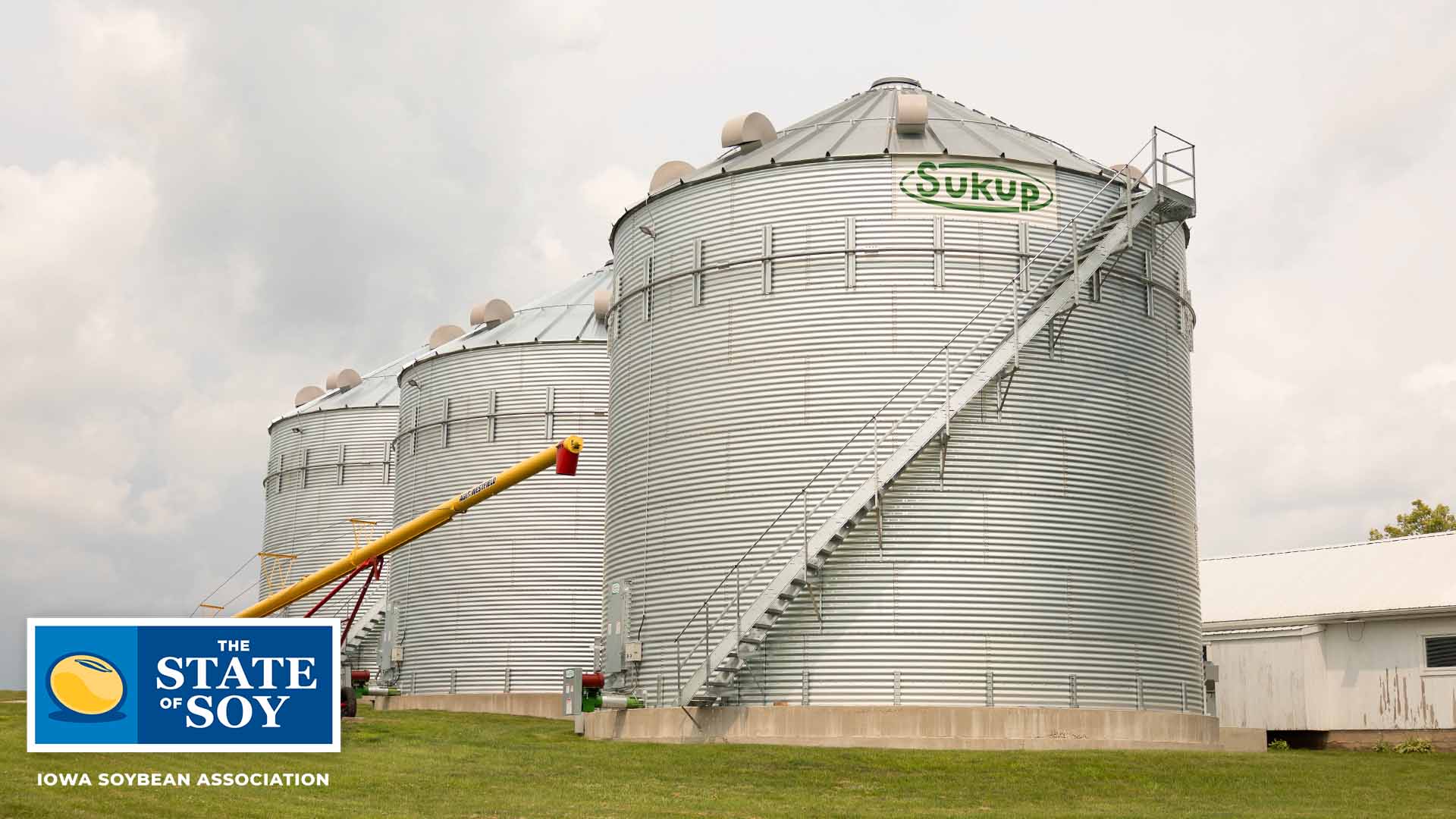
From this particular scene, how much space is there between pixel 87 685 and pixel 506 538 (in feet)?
86.1

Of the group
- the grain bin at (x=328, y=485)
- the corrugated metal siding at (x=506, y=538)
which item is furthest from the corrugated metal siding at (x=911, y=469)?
the grain bin at (x=328, y=485)

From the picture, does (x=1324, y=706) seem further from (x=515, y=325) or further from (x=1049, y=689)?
(x=515, y=325)

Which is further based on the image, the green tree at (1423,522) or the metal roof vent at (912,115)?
the green tree at (1423,522)

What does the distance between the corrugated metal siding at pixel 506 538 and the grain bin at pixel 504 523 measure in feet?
0.14

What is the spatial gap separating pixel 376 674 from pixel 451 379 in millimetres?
10296

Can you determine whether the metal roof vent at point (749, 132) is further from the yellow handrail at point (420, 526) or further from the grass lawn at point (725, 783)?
the grass lawn at point (725, 783)

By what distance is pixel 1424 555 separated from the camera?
46469 mm

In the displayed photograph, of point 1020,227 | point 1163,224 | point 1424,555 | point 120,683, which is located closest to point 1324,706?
point 1424,555

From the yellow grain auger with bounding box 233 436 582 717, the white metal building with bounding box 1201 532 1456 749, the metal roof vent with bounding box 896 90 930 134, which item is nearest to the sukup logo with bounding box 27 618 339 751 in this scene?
the yellow grain auger with bounding box 233 436 582 717

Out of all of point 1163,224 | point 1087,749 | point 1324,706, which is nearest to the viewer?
point 1087,749

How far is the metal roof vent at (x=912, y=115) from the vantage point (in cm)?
3556

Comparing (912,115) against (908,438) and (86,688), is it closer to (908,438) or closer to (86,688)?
(908,438)

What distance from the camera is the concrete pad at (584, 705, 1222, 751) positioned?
3083 cm

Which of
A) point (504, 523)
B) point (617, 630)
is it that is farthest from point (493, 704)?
point (617, 630)
